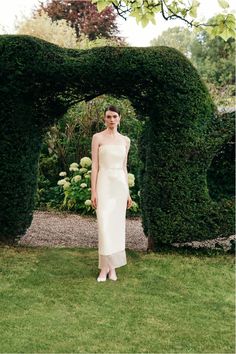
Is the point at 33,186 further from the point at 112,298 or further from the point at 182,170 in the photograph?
the point at 112,298

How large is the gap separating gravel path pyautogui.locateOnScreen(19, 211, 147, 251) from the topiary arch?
1.04 metres

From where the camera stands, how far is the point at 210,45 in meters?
41.1

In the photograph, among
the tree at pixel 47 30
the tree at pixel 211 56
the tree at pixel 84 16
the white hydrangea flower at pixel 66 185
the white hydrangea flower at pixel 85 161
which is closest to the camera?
the white hydrangea flower at pixel 66 185

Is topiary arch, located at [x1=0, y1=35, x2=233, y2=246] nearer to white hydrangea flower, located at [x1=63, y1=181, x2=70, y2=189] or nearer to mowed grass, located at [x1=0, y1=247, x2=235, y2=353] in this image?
mowed grass, located at [x1=0, y1=247, x2=235, y2=353]

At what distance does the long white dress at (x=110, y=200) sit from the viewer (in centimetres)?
597

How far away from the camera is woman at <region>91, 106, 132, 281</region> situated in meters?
5.97

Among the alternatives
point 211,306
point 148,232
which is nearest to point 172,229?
point 148,232

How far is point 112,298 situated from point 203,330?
116cm

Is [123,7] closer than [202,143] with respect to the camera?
Yes

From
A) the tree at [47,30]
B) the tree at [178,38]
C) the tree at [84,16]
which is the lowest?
the tree at [47,30]

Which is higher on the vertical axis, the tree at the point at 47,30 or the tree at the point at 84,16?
the tree at the point at 84,16

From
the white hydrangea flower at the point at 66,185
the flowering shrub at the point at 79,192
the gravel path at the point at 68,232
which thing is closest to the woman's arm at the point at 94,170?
the gravel path at the point at 68,232

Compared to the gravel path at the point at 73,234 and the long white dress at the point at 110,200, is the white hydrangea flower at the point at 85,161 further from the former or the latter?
the long white dress at the point at 110,200

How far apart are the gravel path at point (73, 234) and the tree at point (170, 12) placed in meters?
3.50
